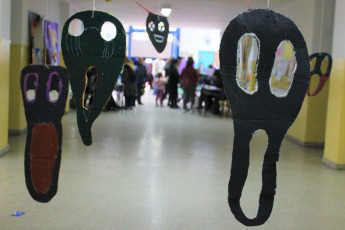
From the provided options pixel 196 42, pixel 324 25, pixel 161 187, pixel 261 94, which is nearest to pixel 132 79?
pixel 324 25

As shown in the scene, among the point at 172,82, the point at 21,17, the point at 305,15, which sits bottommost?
the point at 172,82

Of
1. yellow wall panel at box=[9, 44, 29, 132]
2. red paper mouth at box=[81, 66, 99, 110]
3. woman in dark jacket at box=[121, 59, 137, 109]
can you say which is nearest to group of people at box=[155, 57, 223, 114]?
woman in dark jacket at box=[121, 59, 137, 109]

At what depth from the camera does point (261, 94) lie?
220 cm

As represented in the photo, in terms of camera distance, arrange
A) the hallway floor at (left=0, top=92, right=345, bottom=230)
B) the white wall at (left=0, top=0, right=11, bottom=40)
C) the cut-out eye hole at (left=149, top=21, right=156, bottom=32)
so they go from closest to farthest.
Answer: the hallway floor at (left=0, top=92, right=345, bottom=230)
the cut-out eye hole at (left=149, top=21, right=156, bottom=32)
the white wall at (left=0, top=0, right=11, bottom=40)

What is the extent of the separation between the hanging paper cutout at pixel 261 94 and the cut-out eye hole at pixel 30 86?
1.04m

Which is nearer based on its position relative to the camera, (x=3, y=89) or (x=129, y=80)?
(x=3, y=89)

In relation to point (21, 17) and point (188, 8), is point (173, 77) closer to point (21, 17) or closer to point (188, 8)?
point (188, 8)

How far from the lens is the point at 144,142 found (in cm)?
788

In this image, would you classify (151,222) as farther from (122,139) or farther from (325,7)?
(325,7)

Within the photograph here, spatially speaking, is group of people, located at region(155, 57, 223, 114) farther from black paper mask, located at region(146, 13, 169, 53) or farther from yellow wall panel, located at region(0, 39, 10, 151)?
black paper mask, located at region(146, 13, 169, 53)

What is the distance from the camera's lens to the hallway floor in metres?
4.05

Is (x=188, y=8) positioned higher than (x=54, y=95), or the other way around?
(x=188, y=8)

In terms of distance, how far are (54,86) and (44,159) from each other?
16.1 inches

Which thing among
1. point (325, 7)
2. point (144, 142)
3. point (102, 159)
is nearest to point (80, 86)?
point (102, 159)
